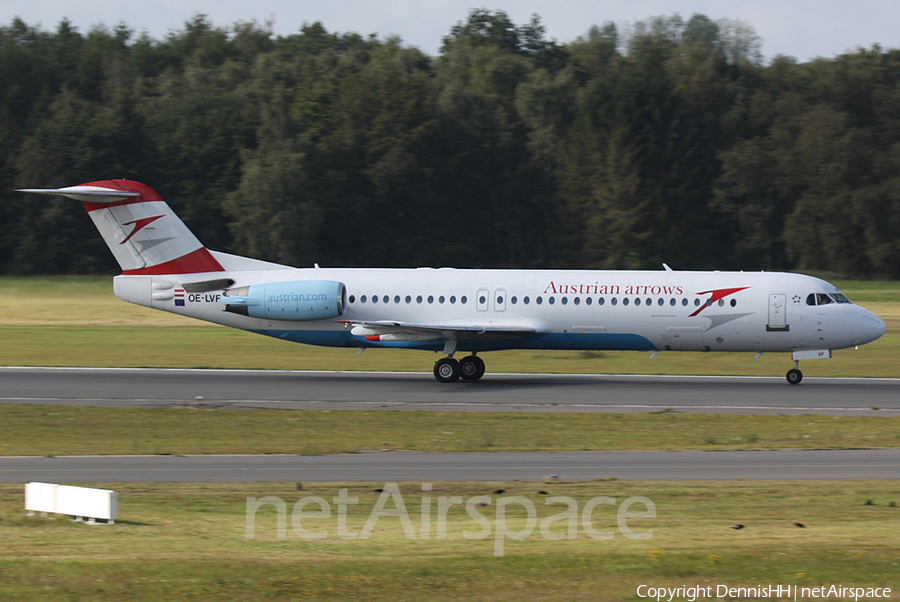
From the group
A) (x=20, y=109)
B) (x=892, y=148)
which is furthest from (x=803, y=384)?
(x=20, y=109)

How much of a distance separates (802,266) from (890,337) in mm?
30163

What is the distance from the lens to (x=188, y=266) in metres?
31.2

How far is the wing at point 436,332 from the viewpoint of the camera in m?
28.8

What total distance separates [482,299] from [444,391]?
370cm

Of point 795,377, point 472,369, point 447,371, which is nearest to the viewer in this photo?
point 795,377

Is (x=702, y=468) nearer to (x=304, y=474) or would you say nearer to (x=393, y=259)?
(x=304, y=474)

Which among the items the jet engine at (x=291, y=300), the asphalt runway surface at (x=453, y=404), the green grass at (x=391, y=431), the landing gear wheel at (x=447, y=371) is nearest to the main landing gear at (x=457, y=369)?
the landing gear wheel at (x=447, y=371)

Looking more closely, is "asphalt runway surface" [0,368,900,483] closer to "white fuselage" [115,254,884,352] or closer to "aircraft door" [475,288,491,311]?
"white fuselage" [115,254,884,352]

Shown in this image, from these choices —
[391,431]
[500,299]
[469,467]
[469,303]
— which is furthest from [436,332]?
[469,467]

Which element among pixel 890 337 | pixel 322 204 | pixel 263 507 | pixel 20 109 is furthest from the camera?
pixel 20 109

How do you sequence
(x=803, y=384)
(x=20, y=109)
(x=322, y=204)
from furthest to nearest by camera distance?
1. (x=20, y=109)
2. (x=322, y=204)
3. (x=803, y=384)

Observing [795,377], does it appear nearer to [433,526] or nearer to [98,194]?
[433,526]

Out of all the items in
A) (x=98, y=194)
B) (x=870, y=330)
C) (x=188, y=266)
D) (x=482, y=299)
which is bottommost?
(x=870, y=330)

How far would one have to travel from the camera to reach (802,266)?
72312 millimetres
